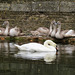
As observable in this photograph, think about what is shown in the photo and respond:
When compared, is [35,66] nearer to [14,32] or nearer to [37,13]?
[14,32]

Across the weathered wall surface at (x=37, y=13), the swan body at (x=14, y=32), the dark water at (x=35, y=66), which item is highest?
the weathered wall surface at (x=37, y=13)

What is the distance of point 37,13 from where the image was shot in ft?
60.5

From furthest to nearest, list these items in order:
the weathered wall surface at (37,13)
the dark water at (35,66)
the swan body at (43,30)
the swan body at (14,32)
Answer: the weathered wall surface at (37,13) → the swan body at (43,30) → the swan body at (14,32) → the dark water at (35,66)

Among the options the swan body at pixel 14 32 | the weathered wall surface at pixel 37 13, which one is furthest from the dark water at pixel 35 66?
the weathered wall surface at pixel 37 13

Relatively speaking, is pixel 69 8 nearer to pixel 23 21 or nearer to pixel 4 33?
pixel 23 21

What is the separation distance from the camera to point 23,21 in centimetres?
1845

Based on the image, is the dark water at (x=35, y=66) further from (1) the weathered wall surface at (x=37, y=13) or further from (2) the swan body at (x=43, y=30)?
(1) the weathered wall surface at (x=37, y=13)

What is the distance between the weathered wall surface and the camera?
1817cm

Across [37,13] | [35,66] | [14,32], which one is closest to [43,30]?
[14,32]

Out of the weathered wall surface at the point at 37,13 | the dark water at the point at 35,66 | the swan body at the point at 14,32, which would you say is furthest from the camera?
the weathered wall surface at the point at 37,13

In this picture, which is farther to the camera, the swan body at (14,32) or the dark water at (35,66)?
the swan body at (14,32)

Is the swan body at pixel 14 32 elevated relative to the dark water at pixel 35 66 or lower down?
elevated

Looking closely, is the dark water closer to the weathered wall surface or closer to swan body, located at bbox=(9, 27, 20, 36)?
swan body, located at bbox=(9, 27, 20, 36)

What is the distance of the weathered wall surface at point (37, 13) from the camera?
18.2 meters
